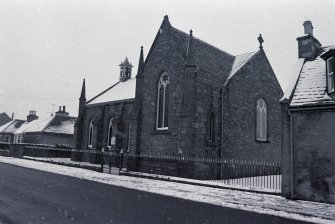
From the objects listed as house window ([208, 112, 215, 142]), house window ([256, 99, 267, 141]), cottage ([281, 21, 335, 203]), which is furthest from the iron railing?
cottage ([281, 21, 335, 203])

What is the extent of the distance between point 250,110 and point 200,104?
6.17 metres

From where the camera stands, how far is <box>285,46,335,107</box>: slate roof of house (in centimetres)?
1273

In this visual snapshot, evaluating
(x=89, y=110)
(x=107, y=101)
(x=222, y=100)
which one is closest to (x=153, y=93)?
(x=222, y=100)

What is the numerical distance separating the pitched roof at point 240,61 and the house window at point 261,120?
3561 mm

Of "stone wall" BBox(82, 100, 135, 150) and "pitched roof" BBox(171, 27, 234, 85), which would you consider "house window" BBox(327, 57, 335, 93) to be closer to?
"pitched roof" BBox(171, 27, 234, 85)

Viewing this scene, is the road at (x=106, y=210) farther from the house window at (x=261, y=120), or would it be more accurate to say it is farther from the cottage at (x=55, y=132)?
the cottage at (x=55, y=132)

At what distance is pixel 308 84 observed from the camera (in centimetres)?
1408

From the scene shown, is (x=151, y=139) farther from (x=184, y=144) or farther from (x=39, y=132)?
(x=39, y=132)

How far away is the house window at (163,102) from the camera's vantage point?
21.3 meters

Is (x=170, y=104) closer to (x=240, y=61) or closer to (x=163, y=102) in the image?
(x=163, y=102)

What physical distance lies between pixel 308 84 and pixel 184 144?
7965 mm

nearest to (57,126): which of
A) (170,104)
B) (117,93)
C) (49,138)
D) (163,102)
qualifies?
(49,138)

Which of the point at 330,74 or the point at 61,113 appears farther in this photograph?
the point at 61,113

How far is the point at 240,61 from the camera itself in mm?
25641
